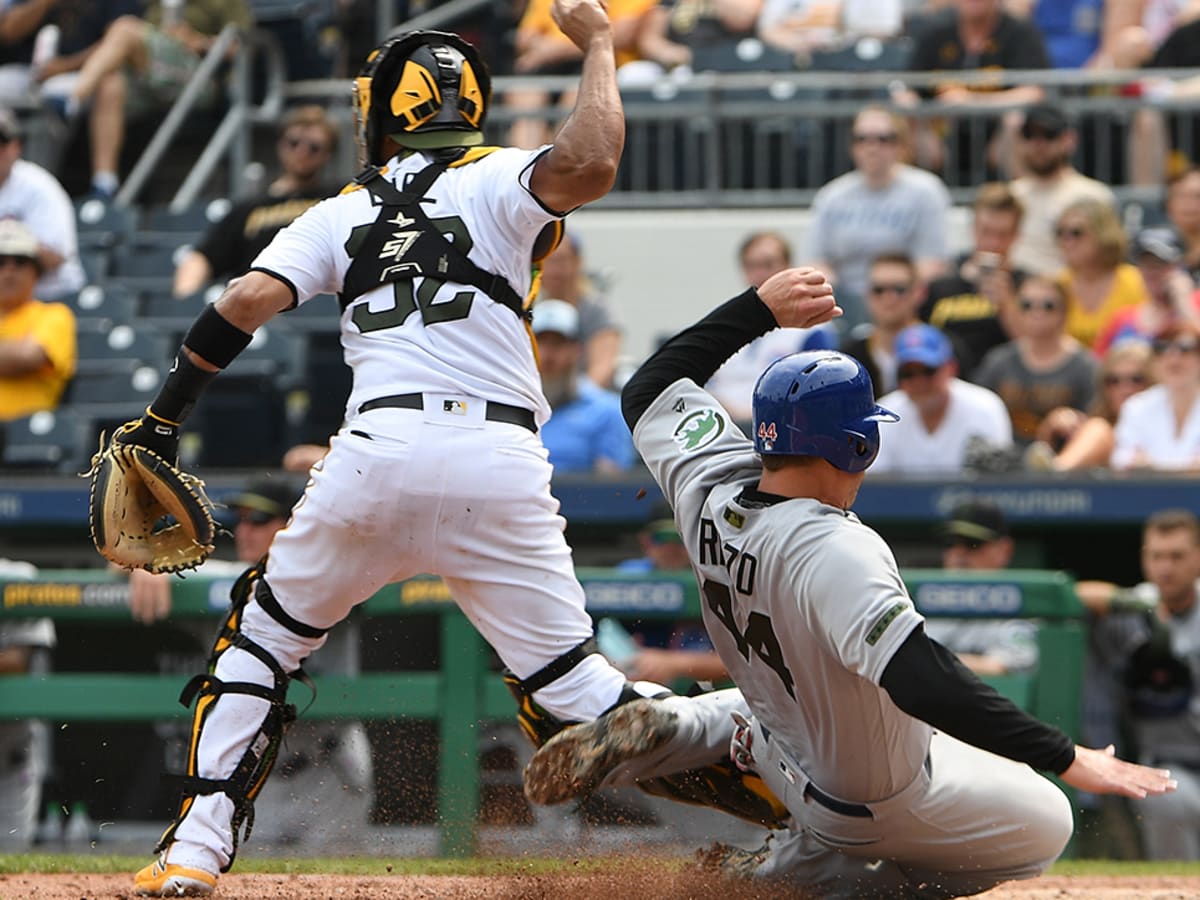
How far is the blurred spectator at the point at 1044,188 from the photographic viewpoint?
31.3 feet

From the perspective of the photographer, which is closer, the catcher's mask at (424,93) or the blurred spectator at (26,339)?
the catcher's mask at (424,93)

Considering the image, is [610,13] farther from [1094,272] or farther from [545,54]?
[1094,272]

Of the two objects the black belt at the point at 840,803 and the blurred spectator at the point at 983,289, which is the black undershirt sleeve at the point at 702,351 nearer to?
the black belt at the point at 840,803

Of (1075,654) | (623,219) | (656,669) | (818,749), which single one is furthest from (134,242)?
(818,749)

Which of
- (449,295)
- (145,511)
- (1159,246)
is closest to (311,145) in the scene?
(1159,246)

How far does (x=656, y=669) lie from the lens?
264 inches

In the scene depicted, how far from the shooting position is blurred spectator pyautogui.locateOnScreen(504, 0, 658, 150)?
1105cm

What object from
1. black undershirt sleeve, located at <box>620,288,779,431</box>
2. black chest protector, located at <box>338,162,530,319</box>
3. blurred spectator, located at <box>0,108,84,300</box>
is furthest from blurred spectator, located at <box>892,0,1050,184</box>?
black chest protector, located at <box>338,162,530,319</box>

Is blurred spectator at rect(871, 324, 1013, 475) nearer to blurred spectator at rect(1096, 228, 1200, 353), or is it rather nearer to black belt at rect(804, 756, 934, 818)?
blurred spectator at rect(1096, 228, 1200, 353)

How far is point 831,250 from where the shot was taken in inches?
387

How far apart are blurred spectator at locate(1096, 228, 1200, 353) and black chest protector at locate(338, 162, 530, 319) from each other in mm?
4706

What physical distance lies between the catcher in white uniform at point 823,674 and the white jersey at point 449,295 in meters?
0.36

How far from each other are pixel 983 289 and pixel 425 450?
5168mm

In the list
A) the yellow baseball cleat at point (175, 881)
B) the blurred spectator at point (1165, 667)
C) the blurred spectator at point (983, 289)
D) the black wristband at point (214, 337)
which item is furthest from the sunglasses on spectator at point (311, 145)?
the yellow baseball cleat at point (175, 881)
